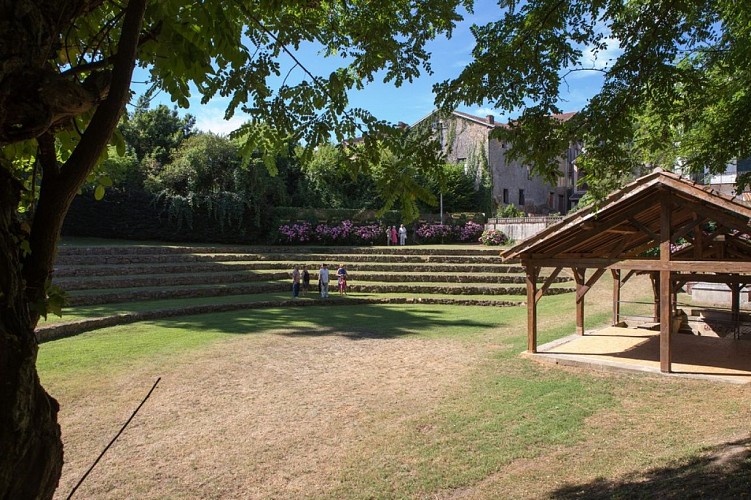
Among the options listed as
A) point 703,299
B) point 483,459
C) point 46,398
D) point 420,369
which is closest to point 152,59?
point 46,398

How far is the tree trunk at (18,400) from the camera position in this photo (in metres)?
1.53

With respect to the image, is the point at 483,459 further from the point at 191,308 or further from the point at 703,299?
the point at 703,299

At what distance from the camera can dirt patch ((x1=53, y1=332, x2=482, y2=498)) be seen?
19.2 ft

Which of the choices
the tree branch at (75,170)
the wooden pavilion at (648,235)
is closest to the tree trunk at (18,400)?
the tree branch at (75,170)

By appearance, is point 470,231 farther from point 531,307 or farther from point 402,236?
point 531,307

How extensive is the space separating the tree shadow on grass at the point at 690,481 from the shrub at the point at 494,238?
1057 inches

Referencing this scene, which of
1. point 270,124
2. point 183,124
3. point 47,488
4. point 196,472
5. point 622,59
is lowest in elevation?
point 196,472

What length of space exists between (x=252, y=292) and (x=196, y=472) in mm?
15218

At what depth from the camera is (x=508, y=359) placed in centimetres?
1106

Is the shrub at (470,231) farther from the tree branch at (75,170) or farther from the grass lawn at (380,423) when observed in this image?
the tree branch at (75,170)

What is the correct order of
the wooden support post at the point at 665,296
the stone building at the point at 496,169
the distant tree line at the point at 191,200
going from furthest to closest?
1. the stone building at the point at 496,169
2. the distant tree line at the point at 191,200
3. the wooden support post at the point at 665,296

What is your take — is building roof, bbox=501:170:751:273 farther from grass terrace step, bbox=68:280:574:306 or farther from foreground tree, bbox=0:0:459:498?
grass terrace step, bbox=68:280:574:306

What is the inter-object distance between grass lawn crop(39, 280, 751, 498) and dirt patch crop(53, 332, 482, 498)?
3 cm

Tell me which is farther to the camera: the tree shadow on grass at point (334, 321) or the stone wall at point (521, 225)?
the stone wall at point (521, 225)
